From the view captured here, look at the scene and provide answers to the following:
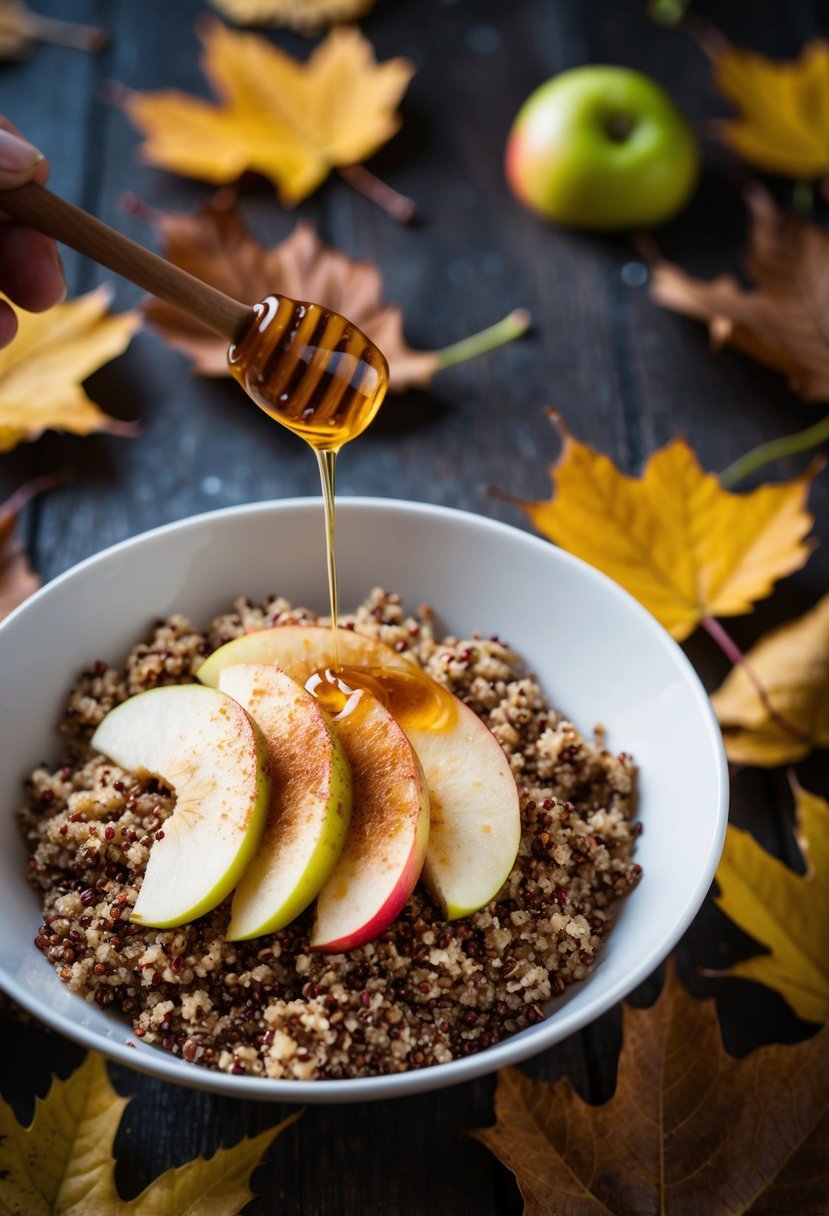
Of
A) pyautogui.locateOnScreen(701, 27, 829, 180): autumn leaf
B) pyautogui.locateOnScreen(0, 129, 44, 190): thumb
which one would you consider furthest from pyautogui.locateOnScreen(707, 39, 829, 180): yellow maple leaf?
pyautogui.locateOnScreen(0, 129, 44, 190): thumb

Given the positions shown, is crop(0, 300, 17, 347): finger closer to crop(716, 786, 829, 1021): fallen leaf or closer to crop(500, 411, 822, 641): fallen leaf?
crop(500, 411, 822, 641): fallen leaf

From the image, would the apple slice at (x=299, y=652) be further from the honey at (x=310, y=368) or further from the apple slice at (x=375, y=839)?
the honey at (x=310, y=368)

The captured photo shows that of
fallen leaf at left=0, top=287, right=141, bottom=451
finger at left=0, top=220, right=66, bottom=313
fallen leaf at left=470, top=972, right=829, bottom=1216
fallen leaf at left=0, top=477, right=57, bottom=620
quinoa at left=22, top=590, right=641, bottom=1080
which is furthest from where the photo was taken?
fallen leaf at left=0, top=287, right=141, bottom=451

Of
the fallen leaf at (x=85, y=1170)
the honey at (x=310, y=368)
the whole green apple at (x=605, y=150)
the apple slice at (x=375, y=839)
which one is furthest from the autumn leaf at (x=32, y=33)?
the fallen leaf at (x=85, y=1170)

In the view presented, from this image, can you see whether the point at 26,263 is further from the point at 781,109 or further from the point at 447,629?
the point at 781,109

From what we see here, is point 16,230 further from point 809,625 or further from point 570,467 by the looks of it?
point 809,625
